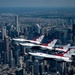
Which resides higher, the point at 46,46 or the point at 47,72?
the point at 46,46

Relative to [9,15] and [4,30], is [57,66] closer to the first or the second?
[4,30]

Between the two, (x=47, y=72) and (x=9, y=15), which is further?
(x=9, y=15)

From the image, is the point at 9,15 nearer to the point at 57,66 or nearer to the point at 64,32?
the point at 64,32

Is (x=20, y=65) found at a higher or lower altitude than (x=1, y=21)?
lower

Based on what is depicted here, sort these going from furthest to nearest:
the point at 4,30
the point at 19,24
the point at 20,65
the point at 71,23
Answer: the point at 19,24 → the point at 4,30 → the point at 71,23 → the point at 20,65

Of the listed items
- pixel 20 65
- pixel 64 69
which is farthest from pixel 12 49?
pixel 64 69

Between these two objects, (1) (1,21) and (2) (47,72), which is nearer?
(2) (47,72)

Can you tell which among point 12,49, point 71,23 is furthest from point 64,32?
point 12,49

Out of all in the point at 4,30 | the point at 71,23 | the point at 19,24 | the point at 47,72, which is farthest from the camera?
the point at 19,24

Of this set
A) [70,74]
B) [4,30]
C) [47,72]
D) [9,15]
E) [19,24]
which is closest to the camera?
[70,74]
